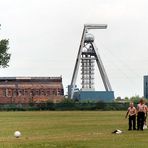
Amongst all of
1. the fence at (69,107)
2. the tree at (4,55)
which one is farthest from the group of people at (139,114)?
the fence at (69,107)

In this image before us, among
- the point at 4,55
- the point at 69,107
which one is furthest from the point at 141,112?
the point at 69,107

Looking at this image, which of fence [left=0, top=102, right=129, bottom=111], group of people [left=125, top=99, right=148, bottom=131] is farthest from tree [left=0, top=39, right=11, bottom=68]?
group of people [left=125, top=99, right=148, bottom=131]

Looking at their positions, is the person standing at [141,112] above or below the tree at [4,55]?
below

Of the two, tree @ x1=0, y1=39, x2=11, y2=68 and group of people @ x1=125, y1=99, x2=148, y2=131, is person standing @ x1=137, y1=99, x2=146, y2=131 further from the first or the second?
tree @ x1=0, y1=39, x2=11, y2=68

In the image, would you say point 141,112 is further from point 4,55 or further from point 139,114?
point 4,55

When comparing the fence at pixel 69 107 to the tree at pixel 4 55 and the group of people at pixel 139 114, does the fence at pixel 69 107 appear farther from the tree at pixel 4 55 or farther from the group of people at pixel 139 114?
the group of people at pixel 139 114

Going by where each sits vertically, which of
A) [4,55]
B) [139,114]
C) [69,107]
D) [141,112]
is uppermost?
[4,55]

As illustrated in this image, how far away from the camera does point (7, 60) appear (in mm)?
118375

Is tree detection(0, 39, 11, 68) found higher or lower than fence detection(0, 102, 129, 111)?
higher

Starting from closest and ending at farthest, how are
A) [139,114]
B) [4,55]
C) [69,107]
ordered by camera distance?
1. [139,114]
2. [4,55]
3. [69,107]

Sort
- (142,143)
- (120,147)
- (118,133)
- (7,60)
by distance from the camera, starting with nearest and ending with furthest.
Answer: (120,147) < (142,143) < (118,133) < (7,60)

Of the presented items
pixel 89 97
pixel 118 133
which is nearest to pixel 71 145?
pixel 118 133

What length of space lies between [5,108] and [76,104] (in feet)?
53.6

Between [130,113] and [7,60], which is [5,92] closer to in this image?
[7,60]
